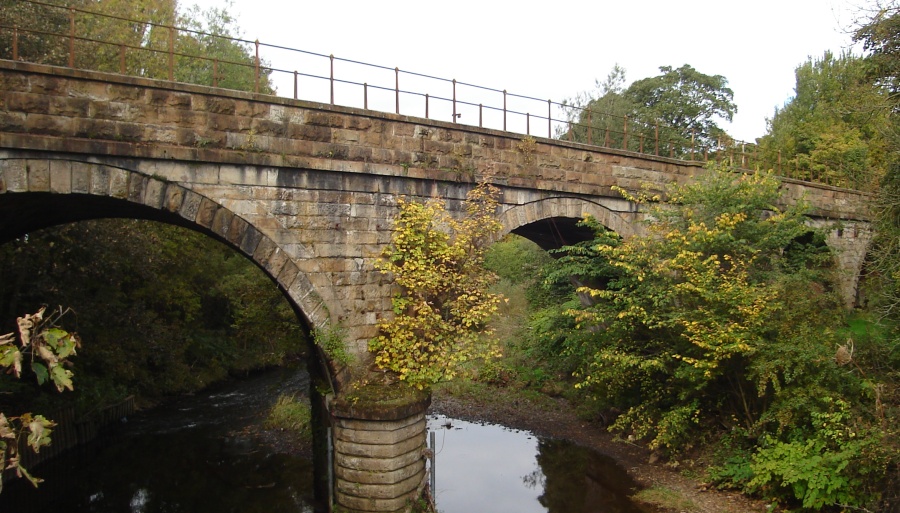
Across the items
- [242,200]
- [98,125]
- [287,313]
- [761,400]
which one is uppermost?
[98,125]

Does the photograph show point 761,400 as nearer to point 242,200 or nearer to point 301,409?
point 242,200

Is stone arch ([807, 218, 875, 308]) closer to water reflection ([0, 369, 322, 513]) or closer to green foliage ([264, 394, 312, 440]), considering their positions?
green foliage ([264, 394, 312, 440])

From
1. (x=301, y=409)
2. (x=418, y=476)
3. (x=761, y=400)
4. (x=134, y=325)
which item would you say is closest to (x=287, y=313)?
(x=301, y=409)

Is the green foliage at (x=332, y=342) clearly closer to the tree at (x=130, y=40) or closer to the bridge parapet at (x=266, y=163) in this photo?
the bridge parapet at (x=266, y=163)

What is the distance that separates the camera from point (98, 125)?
8117mm

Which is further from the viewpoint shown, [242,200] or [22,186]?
[242,200]

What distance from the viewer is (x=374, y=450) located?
9414mm

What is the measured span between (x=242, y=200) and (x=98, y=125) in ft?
6.21

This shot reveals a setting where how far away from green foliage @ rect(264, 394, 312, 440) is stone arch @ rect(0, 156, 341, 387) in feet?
20.2

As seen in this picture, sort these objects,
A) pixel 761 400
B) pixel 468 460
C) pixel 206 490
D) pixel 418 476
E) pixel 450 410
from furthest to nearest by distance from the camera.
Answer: pixel 450 410
pixel 468 460
pixel 206 490
pixel 761 400
pixel 418 476

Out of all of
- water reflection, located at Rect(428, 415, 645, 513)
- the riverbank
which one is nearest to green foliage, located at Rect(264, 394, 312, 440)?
water reflection, located at Rect(428, 415, 645, 513)

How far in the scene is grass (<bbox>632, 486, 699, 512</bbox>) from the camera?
10.5 metres

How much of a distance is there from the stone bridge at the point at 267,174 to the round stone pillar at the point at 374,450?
3 cm

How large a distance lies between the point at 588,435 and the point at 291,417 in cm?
680
